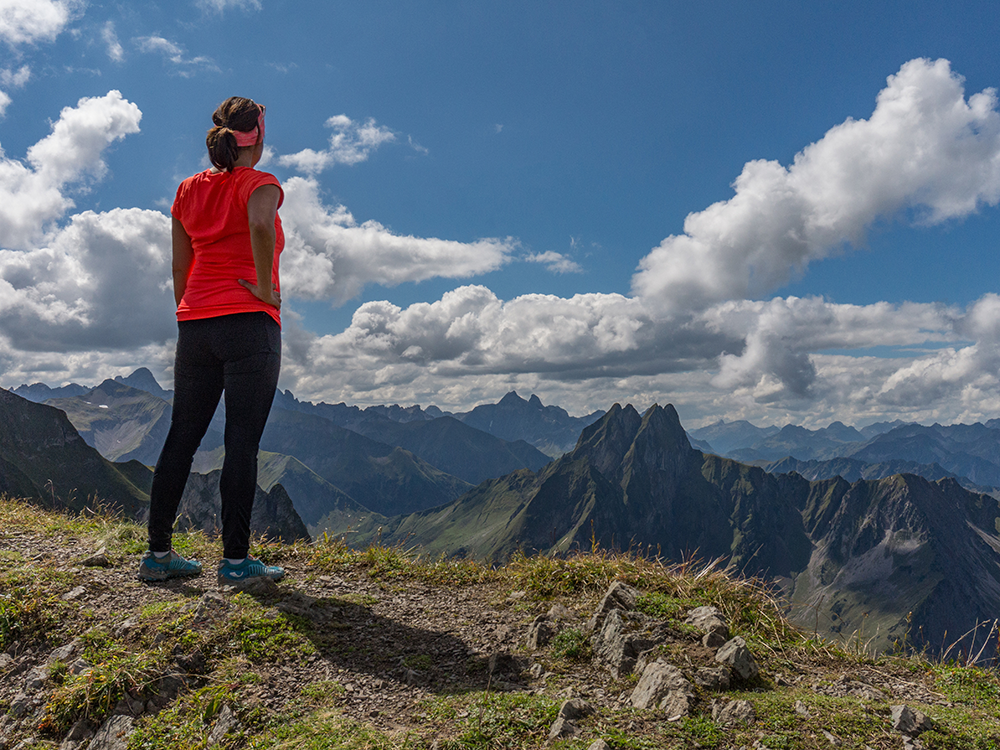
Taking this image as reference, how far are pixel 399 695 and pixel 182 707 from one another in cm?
152

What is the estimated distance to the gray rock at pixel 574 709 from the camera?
12.0 ft

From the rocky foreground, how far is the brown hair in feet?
14.2

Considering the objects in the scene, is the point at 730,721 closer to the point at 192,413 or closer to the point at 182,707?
the point at 182,707

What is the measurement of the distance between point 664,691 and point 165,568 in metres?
5.38

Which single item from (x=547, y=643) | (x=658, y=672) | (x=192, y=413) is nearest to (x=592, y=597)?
(x=547, y=643)

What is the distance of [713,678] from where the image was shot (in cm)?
435

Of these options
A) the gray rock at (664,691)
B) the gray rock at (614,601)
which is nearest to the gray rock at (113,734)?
the gray rock at (664,691)

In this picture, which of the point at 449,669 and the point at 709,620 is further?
the point at 709,620

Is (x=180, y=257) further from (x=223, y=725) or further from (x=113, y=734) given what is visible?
(x=223, y=725)

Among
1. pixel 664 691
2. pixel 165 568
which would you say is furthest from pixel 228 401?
pixel 664 691

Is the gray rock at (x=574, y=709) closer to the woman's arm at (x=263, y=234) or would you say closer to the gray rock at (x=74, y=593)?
the woman's arm at (x=263, y=234)

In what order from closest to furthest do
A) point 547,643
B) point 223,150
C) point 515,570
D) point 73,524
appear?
point 547,643 → point 223,150 → point 515,570 → point 73,524

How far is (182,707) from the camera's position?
3924 millimetres

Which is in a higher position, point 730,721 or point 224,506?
point 224,506
